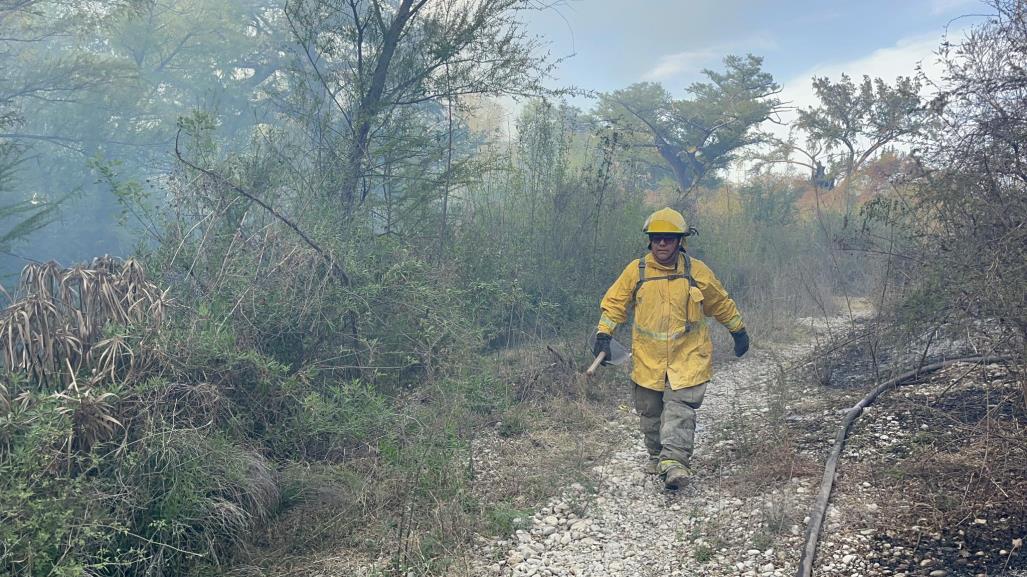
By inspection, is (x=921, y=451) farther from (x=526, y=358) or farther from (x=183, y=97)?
(x=183, y=97)

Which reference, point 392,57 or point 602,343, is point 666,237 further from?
point 392,57

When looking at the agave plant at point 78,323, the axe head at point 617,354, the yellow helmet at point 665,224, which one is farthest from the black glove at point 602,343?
the agave plant at point 78,323

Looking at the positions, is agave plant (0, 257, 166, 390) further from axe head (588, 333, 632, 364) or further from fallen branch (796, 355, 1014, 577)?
fallen branch (796, 355, 1014, 577)

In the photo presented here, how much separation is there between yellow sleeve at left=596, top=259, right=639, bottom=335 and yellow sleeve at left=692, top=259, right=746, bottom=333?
470mm

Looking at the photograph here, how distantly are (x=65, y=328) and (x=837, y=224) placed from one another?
51.0 ft

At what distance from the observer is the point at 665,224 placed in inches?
201

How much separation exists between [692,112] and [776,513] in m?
23.3

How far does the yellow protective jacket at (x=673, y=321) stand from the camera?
16.8ft

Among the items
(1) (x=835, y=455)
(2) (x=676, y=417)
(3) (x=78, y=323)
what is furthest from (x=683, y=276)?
(3) (x=78, y=323)

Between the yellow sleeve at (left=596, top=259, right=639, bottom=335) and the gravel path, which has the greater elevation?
the yellow sleeve at (left=596, top=259, right=639, bottom=335)

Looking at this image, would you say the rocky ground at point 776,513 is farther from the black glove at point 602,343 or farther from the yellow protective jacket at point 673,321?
the black glove at point 602,343

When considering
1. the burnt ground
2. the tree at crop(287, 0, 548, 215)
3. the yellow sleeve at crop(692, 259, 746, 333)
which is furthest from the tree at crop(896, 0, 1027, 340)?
the tree at crop(287, 0, 548, 215)

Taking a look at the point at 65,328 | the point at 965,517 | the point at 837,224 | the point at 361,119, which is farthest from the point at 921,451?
the point at 837,224

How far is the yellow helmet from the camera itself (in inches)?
201
